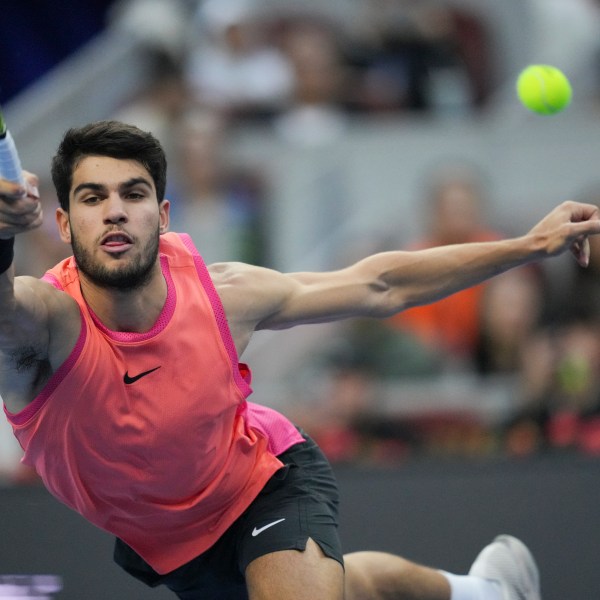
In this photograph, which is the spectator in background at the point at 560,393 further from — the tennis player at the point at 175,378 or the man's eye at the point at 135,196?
the man's eye at the point at 135,196

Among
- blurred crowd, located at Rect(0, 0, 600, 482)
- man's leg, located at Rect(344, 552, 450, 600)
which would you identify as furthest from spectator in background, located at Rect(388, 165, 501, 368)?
man's leg, located at Rect(344, 552, 450, 600)

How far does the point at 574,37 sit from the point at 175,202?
3.41 m

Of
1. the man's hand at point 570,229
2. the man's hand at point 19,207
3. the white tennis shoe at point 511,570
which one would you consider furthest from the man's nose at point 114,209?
the white tennis shoe at point 511,570

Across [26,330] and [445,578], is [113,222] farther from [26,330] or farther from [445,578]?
[445,578]

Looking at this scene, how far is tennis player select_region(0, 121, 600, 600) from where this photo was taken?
4.11 metres

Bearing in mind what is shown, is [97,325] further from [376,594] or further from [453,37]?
[453,37]

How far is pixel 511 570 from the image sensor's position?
5387 millimetres

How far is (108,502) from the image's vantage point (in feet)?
14.6

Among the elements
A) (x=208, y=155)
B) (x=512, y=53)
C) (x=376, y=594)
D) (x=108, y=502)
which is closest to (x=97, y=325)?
(x=108, y=502)

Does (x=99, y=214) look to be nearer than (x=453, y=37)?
Yes

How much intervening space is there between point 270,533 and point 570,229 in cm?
158

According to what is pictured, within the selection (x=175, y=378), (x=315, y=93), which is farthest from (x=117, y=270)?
(x=315, y=93)

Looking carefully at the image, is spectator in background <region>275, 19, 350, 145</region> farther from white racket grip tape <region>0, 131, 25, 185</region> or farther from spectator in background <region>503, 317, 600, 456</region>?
white racket grip tape <region>0, 131, 25, 185</region>

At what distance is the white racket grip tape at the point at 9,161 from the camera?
10.5 feet
